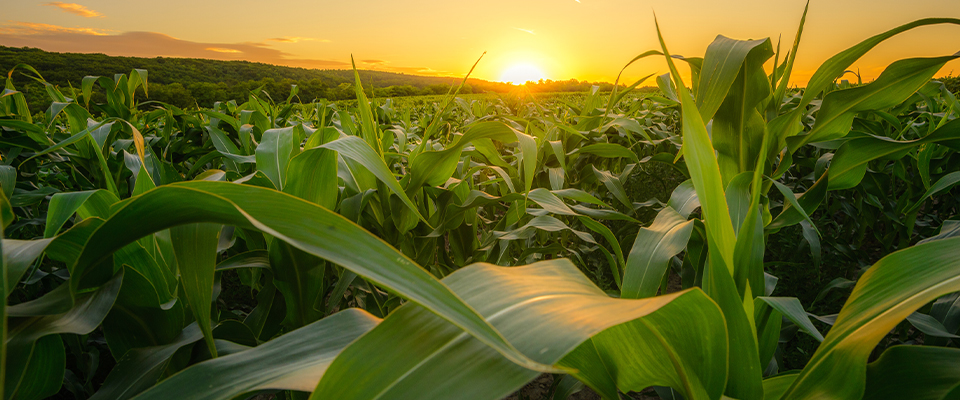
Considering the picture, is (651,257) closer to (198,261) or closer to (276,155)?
(198,261)

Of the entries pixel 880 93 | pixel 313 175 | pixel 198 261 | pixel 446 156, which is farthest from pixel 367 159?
pixel 880 93

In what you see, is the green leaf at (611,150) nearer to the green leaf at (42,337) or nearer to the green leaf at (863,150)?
the green leaf at (863,150)

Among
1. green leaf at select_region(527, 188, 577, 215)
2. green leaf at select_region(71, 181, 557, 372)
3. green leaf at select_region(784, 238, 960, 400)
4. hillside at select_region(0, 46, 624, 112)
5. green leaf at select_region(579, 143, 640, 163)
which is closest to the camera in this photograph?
green leaf at select_region(71, 181, 557, 372)

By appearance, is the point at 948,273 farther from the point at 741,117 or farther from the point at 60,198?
the point at 60,198

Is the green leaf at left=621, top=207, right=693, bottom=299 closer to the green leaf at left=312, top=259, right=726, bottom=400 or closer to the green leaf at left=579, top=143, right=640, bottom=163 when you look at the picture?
the green leaf at left=312, top=259, right=726, bottom=400

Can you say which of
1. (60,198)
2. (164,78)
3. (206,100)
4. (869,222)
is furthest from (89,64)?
(869,222)

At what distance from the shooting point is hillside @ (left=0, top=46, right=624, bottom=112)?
7.68 meters

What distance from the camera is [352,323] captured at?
436 millimetres

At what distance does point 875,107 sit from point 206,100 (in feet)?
35.2

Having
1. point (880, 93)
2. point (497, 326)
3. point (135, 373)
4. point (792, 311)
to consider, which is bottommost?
point (135, 373)

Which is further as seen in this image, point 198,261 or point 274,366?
point 198,261

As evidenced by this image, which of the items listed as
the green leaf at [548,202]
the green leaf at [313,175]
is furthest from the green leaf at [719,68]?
the green leaf at [313,175]

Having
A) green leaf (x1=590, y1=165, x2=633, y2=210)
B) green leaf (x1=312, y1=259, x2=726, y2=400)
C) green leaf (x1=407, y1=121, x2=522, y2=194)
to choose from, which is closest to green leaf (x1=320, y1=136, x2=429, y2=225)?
green leaf (x1=407, y1=121, x2=522, y2=194)

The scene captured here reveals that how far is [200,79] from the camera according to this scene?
13273 millimetres
